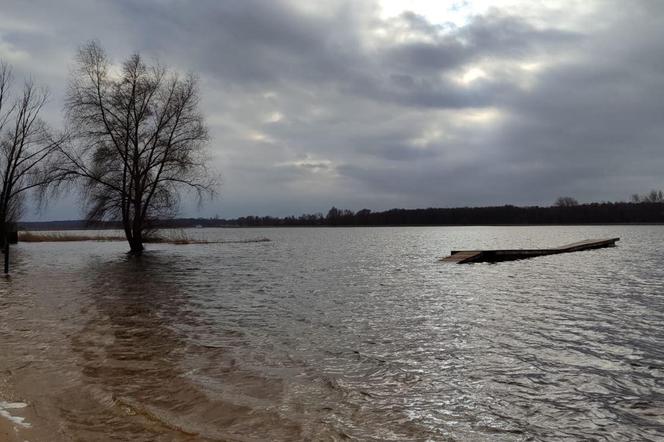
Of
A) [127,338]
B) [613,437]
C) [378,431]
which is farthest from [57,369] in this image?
[613,437]

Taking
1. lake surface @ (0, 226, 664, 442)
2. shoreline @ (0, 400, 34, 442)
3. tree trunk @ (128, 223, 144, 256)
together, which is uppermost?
tree trunk @ (128, 223, 144, 256)

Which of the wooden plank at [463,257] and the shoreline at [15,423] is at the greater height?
the shoreline at [15,423]

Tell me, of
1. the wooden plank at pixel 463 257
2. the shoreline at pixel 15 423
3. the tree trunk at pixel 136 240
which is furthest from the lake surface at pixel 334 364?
the tree trunk at pixel 136 240

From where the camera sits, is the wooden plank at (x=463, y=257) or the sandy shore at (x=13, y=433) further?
the wooden plank at (x=463, y=257)

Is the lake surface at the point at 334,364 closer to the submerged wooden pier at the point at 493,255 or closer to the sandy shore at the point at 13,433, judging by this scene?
the sandy shore at the point at 13,433

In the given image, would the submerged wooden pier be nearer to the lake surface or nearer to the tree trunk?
the lake surface

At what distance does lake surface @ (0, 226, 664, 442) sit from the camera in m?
5.59

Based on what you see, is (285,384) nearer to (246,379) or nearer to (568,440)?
(246,379)

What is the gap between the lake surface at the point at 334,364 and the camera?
5.59 metres

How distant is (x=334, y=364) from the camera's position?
8.20m

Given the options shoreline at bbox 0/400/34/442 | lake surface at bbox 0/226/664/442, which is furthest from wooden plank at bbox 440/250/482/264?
shoreline at bbox 0/400/34/442

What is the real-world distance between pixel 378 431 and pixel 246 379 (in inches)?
105

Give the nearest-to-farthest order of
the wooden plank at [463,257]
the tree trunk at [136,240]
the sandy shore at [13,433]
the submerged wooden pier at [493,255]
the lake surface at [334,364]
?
the sandy shore at [13,433] → the lake surface at [334,364] → the wooden plank at [463,257] → the submerged wooden pier at [493,255] → the tree trunk at [136,240]

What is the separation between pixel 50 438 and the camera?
4.83m
